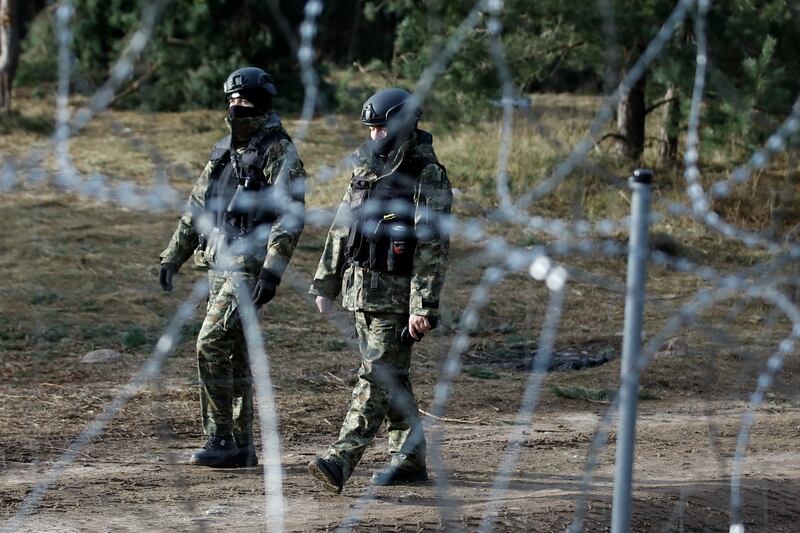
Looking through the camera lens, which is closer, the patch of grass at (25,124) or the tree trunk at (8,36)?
the tree trunk at (8,36)

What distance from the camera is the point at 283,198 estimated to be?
16.6 feet

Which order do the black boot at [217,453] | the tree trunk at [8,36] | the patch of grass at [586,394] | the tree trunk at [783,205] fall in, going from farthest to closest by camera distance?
1. the tree trunk at [8,36]
2. the tree trunk at [783,205]
3. the patch of grass at [586,394]
4. the black boot at [217,453]

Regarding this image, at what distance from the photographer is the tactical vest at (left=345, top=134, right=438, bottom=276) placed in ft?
16.2

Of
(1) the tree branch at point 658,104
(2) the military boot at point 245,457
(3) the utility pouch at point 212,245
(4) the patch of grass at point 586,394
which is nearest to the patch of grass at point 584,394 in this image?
(4) the patch of grass at point 586,394

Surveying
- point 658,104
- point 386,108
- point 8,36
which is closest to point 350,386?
point 386,108

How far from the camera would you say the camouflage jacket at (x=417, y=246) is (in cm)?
485

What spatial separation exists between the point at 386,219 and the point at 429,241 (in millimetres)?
216

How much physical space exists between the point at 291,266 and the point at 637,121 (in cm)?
451

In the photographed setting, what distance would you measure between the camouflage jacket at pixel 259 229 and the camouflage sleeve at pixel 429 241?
1.52 ft

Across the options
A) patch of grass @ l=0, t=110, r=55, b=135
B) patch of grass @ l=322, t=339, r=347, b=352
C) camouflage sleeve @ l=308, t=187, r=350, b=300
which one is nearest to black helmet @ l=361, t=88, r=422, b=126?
camouflage sleeve @ l=308, t=187, r=350, b=300

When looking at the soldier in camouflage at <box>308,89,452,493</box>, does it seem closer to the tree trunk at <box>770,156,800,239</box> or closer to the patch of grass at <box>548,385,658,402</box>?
the patch of grass at <box>548,385,658,402</box>

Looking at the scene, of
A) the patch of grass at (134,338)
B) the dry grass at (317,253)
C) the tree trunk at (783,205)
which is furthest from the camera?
the tree trunk at (783,205)

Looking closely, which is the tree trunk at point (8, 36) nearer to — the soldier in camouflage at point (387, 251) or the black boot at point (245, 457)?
the black boot at point (245, 457)

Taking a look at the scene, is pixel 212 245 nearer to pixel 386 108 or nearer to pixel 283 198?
pixel 283 198
